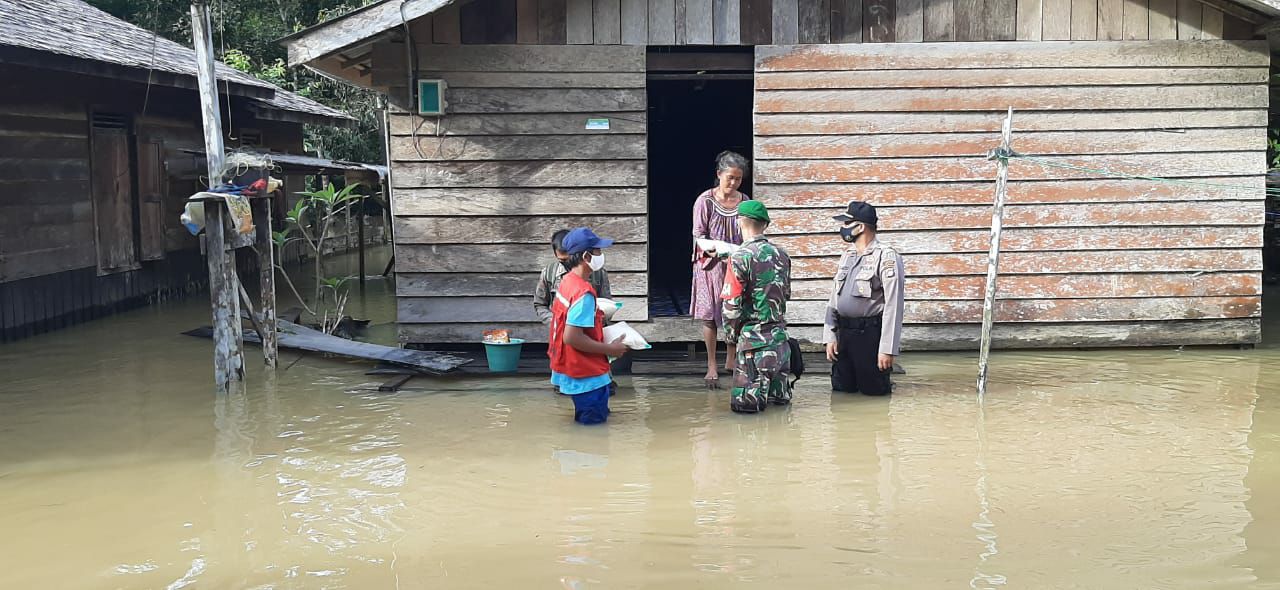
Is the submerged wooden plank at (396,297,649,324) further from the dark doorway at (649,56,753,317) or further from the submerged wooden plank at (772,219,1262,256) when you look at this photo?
the dark doorway at (649,56,753,317)

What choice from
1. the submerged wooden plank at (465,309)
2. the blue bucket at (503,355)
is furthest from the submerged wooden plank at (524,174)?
Result: the blue bucket at (503,355)

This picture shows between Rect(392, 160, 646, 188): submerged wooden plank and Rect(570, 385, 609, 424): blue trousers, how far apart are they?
3.06 meters

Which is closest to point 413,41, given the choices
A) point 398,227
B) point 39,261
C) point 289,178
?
point 398,227

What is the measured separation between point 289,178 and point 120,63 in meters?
8.03

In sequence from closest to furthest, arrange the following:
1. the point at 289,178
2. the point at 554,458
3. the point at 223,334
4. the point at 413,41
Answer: the point at 554,458 → the point at 223,334 → the point at 413,41 → the point at 289,178

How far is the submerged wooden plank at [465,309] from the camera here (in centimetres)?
966

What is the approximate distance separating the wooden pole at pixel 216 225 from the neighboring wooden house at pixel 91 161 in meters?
2.94

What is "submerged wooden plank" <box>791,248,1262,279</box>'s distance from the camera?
9.77 metres

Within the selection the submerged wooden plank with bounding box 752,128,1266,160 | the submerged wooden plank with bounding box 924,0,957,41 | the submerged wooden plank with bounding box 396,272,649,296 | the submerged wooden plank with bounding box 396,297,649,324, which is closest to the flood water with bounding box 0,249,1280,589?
the submerged wooden plank with bounding box 396,297,649,324

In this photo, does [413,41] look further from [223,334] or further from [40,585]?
[40,585]

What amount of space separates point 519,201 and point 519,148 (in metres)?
0.48

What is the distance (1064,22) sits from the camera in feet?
31.4

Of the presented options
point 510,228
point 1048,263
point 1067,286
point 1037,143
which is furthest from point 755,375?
point 1037,143

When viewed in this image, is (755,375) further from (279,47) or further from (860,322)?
(279,47)
